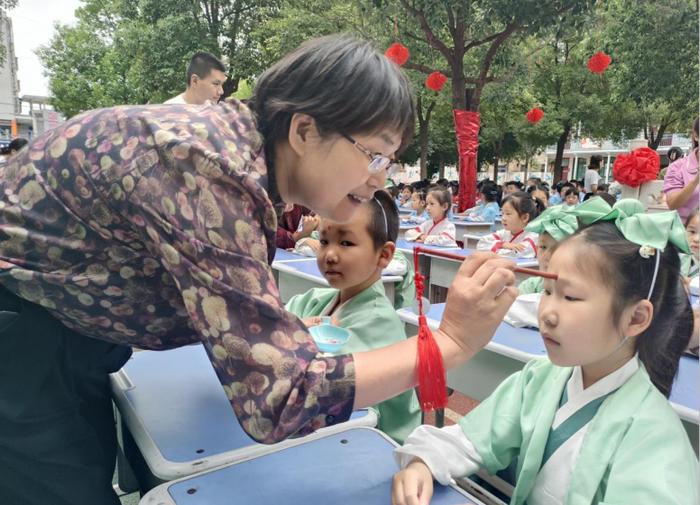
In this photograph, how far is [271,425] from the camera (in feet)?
2.87

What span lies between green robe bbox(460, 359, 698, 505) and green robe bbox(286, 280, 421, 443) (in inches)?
14.7

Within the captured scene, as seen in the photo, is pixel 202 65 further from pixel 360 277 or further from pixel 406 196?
pixel 406 196

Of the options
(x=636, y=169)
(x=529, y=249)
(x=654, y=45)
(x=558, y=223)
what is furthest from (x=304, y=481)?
(x=654, y=45)

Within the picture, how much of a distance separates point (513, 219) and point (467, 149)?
19.2 feet

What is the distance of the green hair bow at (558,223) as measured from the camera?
4.99ft

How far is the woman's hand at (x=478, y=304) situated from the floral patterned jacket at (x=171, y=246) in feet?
0.79

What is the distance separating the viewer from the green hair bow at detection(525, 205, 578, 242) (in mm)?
1520

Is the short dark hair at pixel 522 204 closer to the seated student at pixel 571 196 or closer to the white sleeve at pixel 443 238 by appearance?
the white sleeve at pixel 443 238

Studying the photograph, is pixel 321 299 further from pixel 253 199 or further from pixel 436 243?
pixel 436 243

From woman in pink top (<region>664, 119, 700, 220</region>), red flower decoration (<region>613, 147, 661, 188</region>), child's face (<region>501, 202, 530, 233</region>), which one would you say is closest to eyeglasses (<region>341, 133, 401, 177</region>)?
woman in pink top (<region>664, 119, 700, 220</region>)

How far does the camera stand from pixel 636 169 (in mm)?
4551

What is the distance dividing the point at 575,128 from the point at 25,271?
21.2 meters

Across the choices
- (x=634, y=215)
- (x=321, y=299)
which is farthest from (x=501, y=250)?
(x=634, y=215)

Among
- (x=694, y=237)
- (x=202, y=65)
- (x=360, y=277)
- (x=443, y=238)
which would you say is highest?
(x=202, y=65)
